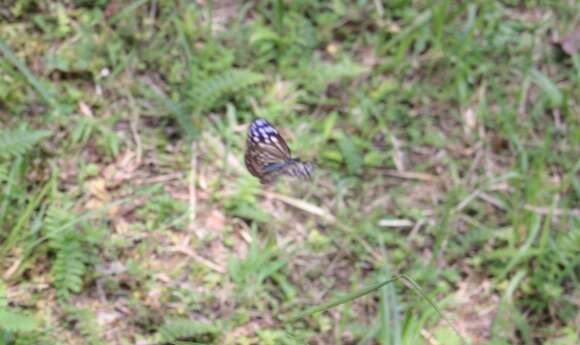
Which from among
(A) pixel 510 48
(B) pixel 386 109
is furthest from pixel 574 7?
(B) pixel 386 109

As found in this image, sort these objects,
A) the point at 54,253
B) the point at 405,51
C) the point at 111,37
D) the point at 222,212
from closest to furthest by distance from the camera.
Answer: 1. the point at 54,253
2. the point at 222,212
3. the point at 111,37
4. the point at 405,51

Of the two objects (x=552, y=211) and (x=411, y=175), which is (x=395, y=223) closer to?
(x=411, y=175)

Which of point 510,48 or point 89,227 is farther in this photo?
point 510,48

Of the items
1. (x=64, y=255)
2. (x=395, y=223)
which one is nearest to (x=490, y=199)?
(x=395, y=223)

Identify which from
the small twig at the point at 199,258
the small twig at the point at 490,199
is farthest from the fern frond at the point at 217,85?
the small twig at the point at 490,199

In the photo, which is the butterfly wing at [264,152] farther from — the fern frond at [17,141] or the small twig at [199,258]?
the fern frond at [17,141]

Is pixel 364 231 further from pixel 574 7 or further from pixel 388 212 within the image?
pixel 574 7

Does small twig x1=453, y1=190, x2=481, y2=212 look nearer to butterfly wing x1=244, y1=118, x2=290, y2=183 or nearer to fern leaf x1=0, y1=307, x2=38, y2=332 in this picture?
butterfly wing x1=244, y1=118, x2=290, y2=183
